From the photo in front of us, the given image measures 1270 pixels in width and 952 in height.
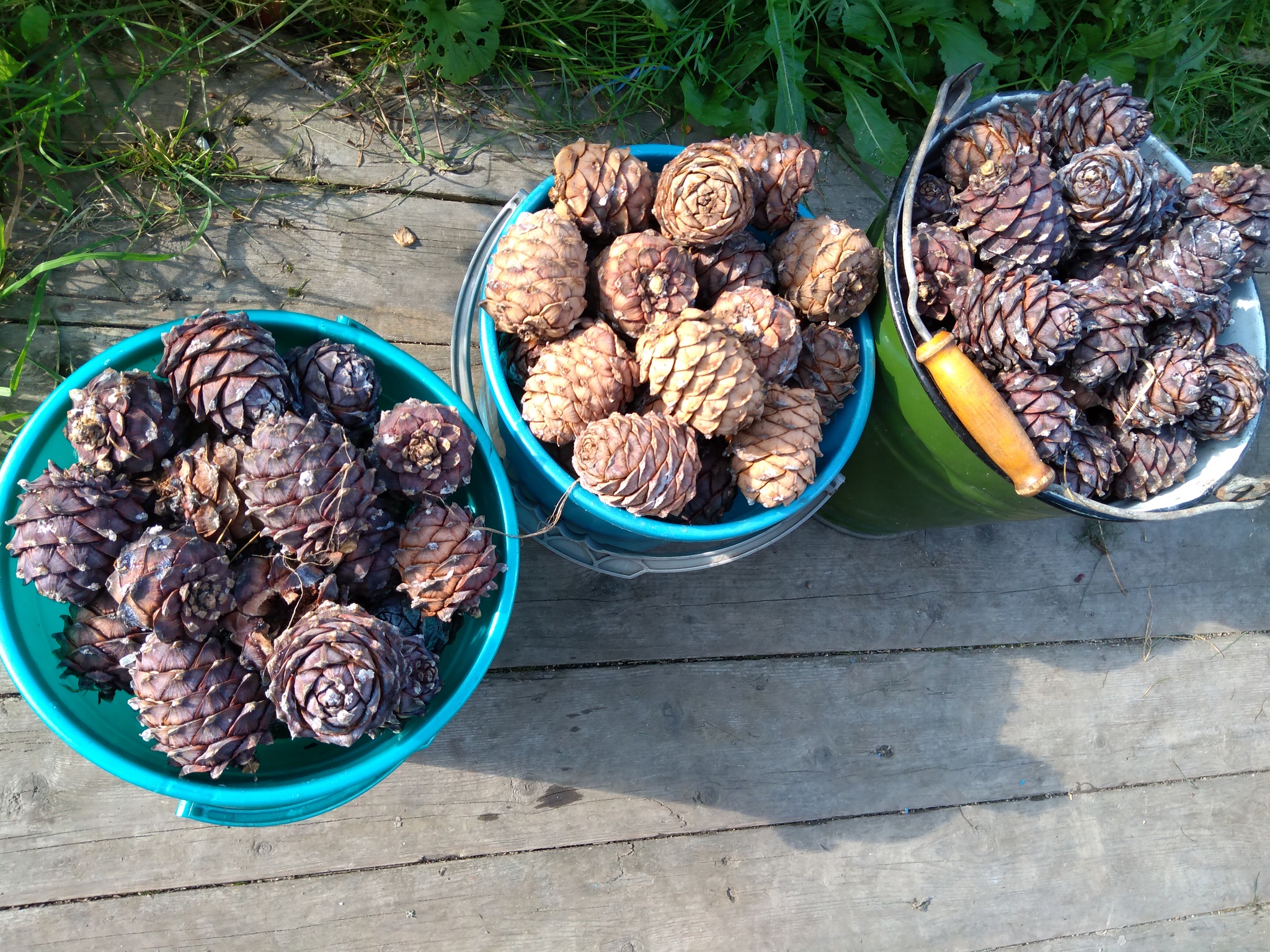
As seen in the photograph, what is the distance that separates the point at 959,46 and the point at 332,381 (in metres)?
1.62

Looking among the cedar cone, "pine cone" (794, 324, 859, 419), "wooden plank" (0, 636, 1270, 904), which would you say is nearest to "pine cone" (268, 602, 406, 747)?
the cedar cone

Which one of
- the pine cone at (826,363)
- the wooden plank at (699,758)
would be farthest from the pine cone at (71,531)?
the pine cone at (826,363)

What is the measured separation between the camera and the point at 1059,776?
1.82 metres

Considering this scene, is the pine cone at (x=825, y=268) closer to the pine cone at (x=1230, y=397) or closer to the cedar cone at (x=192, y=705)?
the pine cone at (x=1230, y=397)

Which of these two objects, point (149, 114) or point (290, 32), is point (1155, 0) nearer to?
point (290, 32)

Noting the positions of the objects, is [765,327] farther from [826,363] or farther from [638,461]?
[638,461]

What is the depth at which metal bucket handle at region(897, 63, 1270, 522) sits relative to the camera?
1163 millimetres

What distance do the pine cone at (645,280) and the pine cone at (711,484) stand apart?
0.22 meters

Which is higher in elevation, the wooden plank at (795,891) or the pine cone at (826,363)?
the pine cone at (826,363)

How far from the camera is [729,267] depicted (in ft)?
4.04

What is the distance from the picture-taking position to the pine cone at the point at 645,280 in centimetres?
115

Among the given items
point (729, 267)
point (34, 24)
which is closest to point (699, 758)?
point (729, 267)

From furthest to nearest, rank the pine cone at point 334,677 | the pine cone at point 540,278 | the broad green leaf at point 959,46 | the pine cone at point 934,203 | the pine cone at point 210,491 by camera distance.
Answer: the broad green leaf at point 959,46
the pine cone at point 934,203
the pine cone at point 540,278
the pine cone at point 210,491
the pine cone at point 334,677

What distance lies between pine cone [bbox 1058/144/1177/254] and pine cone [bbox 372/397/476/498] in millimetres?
1069
